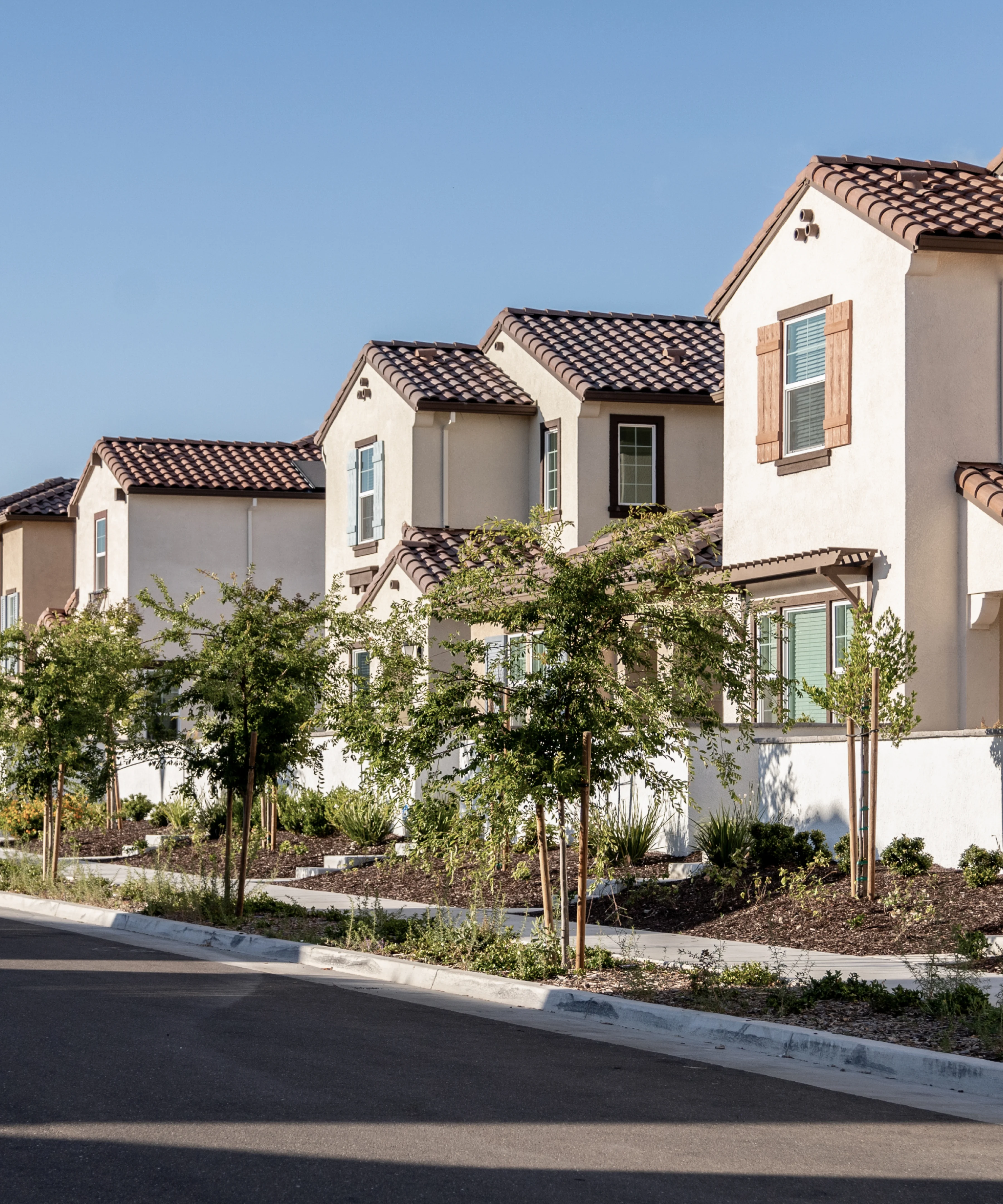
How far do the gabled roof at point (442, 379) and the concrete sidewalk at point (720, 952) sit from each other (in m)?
13.3

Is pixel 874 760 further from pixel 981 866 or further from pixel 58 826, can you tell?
pixel 58 826

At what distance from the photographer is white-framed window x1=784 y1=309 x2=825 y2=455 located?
20.0 metres

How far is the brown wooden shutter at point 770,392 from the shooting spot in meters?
20.5

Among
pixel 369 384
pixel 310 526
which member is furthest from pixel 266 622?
pixel 310 526

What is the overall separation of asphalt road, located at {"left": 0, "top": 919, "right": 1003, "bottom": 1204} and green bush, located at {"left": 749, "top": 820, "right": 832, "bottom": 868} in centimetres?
647

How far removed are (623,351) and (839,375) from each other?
11.4 m

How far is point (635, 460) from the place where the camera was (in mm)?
29328

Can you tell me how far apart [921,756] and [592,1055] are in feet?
24.9

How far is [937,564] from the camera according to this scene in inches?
730

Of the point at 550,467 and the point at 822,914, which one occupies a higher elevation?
the point at 550,467

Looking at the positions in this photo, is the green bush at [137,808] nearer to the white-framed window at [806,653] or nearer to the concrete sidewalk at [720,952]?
the concrete sidewalk at [720,952]

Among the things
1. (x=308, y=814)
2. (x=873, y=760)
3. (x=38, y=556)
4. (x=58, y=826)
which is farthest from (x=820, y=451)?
(x=38, y=556)

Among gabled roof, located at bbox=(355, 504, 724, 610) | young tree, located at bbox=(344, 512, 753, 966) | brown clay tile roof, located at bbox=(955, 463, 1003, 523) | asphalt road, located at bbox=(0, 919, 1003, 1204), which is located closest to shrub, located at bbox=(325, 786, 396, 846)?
gabled roof, located at bbox=(355, 504, 724, 610)

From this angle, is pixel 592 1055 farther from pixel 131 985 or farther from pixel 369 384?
pixel 369 384
